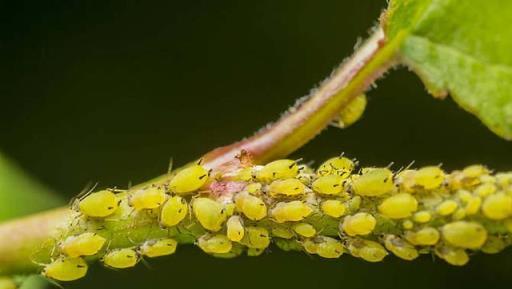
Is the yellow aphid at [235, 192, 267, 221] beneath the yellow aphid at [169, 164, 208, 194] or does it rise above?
beneath

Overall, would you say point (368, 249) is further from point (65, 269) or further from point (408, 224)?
point (65, 269)

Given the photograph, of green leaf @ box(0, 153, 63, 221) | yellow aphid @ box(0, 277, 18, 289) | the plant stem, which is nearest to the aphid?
the plant stem

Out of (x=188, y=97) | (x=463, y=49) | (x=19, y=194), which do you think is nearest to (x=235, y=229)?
(x=463, y=49)

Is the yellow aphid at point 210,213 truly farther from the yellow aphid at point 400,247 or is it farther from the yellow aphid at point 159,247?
the yellow aphid at point 400,247

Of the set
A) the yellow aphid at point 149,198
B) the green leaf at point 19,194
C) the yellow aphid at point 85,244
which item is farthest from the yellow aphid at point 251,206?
the green leaf at point 19,194

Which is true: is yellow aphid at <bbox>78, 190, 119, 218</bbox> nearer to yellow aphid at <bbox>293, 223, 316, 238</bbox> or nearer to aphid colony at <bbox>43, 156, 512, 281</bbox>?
aphid colony at <bbox>43, 156, 512, 281</bbox>
